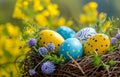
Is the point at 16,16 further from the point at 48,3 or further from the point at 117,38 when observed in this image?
the point at 117,38

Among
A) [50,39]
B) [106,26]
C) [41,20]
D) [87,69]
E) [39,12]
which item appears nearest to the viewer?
[87,69]

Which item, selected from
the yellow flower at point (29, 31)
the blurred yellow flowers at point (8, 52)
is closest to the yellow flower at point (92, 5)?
the blurred yellow flowers at point (8, 52)

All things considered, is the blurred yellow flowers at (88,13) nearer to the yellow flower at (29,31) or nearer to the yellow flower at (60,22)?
the yellow flower at (60,22)

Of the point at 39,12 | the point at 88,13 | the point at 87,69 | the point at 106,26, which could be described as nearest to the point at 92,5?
the point at 88,13

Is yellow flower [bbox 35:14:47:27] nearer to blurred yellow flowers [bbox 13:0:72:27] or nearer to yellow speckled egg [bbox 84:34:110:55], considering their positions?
blurred yellow flowers [bbox 13:0:72:27]

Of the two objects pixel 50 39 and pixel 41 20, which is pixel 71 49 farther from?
pixel 41 20

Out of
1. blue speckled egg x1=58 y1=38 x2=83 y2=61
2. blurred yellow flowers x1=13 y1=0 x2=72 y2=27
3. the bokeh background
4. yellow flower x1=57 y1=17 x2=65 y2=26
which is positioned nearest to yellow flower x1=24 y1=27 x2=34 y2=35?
the bokeh background
